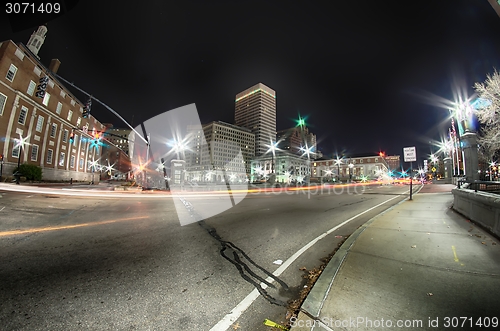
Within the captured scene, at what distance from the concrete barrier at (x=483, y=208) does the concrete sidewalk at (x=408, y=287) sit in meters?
0.67

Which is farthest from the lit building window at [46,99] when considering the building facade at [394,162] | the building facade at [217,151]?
the building facade at [394,162]

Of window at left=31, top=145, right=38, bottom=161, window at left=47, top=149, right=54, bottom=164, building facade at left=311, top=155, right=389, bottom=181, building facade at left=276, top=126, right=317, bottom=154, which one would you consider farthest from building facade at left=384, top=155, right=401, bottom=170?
window at left=31, top=145, right=38, bottom=161

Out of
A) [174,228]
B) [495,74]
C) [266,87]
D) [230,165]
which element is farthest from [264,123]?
[174,228]

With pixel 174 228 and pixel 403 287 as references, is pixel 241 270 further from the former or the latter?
pixel 174 228

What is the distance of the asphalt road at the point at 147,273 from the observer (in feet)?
7.91

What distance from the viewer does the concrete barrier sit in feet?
18.9

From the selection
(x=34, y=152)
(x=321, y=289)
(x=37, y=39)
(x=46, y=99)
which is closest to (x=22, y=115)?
(x=34, y=152)

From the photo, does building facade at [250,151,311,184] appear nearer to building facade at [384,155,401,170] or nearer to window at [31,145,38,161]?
building facade at [384,155,401,170]

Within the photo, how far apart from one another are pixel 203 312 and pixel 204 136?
461 ft

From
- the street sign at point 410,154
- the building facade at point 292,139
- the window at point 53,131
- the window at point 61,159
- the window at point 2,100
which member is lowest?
the street sign at point 410,154

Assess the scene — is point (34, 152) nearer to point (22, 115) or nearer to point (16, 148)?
Answer: point (16, 148)

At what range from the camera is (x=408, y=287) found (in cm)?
307

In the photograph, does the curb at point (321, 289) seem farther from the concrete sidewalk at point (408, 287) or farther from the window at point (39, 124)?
the window at point (39, 124)

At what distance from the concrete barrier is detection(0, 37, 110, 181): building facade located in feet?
95.2
